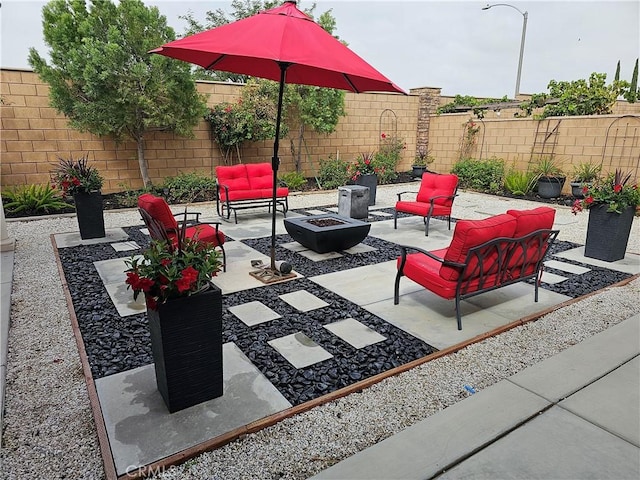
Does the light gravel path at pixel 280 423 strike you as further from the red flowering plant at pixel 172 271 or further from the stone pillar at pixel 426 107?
the stone pillar at pixel 426 107

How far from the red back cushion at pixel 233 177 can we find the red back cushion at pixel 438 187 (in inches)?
125

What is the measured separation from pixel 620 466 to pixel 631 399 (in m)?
0.67

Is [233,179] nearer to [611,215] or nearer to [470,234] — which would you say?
[470,234]

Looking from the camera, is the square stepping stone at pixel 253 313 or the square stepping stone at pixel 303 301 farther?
the square stepping stone at pixel 303 301

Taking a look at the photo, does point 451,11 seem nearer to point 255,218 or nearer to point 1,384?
point 255,218

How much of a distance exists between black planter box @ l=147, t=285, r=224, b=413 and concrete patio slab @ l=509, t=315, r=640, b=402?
6.15 feet

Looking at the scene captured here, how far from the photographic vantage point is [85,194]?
5688 millimetres

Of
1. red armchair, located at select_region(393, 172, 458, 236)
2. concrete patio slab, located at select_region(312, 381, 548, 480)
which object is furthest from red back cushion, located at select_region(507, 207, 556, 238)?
red armchair, located at select_region(393, 172, 458, 236)

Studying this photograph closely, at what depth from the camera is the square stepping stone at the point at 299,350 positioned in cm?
284

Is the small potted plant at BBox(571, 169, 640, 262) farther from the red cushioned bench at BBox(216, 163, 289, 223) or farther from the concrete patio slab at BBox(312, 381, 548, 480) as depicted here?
the red cushioned bench at BBox(216, 163, 289, 223)

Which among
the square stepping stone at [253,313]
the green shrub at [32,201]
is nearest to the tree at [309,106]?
the green shrub at [32,201]

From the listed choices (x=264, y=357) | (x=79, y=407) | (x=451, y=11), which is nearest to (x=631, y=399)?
(x=264, y=357)

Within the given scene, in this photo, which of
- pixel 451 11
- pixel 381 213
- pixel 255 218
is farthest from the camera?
pixel 451 11

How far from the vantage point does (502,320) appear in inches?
138
